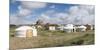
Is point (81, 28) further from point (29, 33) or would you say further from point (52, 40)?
point (29, 33)

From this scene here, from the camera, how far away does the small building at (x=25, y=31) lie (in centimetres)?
169

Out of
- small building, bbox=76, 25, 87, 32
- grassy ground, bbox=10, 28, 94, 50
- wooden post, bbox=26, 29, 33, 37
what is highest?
small building, bbox=76, 25, 87, 32

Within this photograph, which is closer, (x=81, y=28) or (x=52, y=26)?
(x=52, y=26)

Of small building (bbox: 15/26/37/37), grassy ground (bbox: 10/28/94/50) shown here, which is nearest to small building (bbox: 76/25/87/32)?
grassy ground (bbox: 10/28/94/50)

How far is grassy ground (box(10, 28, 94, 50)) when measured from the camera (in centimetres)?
168

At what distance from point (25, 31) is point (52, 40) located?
0.99 feet

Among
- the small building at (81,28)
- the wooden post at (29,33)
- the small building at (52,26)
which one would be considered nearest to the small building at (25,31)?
the wooden post at (29,33)

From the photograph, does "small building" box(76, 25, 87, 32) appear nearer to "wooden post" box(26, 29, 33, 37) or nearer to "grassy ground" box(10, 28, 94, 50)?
"grassy ground" box(10, 28, 94, 50)

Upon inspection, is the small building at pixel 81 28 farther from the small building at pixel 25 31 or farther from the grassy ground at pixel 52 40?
the small building at pixel 25 31

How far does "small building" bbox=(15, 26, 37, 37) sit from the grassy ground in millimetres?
40

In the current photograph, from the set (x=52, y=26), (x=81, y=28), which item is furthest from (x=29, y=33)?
(x=81, y=28)

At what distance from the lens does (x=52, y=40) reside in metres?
1.80

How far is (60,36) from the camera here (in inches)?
72.0
